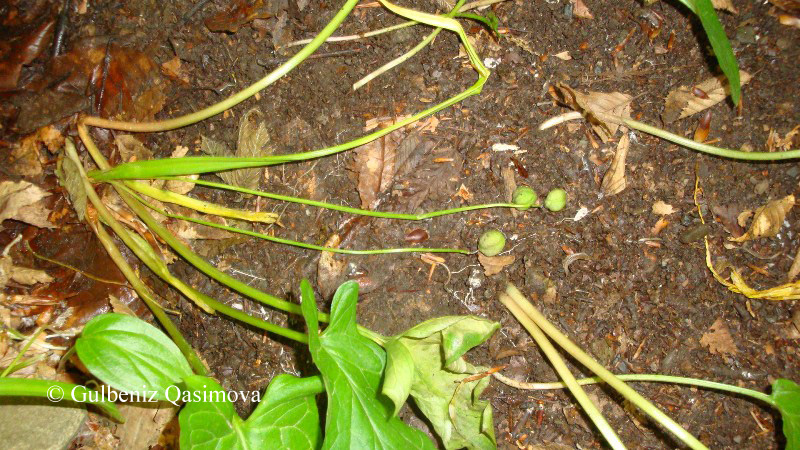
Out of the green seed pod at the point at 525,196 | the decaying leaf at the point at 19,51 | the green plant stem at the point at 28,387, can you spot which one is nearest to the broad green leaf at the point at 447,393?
the green seed pod at the point at 525,196

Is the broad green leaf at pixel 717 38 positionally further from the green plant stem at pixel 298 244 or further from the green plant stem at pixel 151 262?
the green plant stem at pixel 151 262

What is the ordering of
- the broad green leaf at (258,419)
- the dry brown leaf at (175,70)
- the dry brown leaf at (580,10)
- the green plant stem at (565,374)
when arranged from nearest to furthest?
the broad green leaf at (258,419)
the green plant stem at (565,374)
the dry brown leaf at (580,10)
the dry brown leaf at (175,70)

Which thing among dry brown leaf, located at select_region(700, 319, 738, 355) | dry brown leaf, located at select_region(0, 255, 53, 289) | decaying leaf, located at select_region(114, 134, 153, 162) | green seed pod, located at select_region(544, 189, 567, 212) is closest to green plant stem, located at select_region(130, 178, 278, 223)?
decaying leaf, located at select_region(114, 134, 153, 162)

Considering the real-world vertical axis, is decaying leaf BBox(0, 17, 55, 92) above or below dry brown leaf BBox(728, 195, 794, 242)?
above

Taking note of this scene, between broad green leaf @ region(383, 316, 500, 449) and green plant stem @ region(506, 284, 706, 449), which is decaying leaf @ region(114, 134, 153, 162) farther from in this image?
green plant stem @ region(506, 284, 706, 449)

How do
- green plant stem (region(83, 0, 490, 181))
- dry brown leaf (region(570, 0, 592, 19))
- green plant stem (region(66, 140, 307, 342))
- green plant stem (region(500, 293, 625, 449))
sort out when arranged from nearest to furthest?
green plant stem (region(500, 293, 625, 449)) < green plant stem (region(83, 0, 490, 181)) < green plant stem (region(66, 140, 307, 342)) < dry brown leaf (region(570, 0, 592, 19))

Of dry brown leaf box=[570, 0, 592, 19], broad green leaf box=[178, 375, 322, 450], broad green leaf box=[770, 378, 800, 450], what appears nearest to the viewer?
broad green leaf box=[178, 375, 322, 450]

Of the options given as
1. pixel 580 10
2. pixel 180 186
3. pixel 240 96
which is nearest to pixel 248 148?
pixel 240 96
